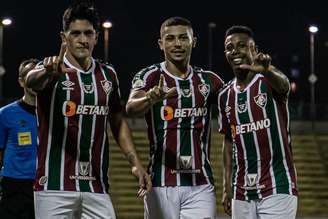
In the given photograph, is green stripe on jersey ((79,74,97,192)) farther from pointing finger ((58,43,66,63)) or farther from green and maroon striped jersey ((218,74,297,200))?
green and maroon striped jersey ((218,74,297,200))

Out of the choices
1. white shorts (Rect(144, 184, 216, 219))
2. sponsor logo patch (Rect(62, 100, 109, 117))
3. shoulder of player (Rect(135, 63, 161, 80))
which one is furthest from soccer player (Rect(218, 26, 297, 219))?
sponsor logo patch (Rect(62, 100, 109, 117))

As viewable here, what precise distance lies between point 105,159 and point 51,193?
1.37 feet

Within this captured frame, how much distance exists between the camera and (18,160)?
6531 millimetres

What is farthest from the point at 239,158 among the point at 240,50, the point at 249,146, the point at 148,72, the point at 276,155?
the point at 148,72

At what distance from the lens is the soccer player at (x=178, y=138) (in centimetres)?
541

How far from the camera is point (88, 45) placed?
4809 mm

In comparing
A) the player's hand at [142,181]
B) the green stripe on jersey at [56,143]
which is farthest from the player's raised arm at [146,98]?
the green stripe on jersey at [56,143]

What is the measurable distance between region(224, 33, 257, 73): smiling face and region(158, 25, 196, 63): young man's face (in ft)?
1.14

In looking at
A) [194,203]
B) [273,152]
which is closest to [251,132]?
[273,152]

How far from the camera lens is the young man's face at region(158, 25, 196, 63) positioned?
5.45 meters

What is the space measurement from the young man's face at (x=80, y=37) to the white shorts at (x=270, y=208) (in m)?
1.74

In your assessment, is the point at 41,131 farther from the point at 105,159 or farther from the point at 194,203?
the point at 194,203

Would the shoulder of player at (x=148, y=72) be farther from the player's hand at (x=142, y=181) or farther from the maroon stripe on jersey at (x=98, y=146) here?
the player's hand at (x=142, y=181)

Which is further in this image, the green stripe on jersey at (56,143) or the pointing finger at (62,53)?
the green stripe on jersey at (56,143)
